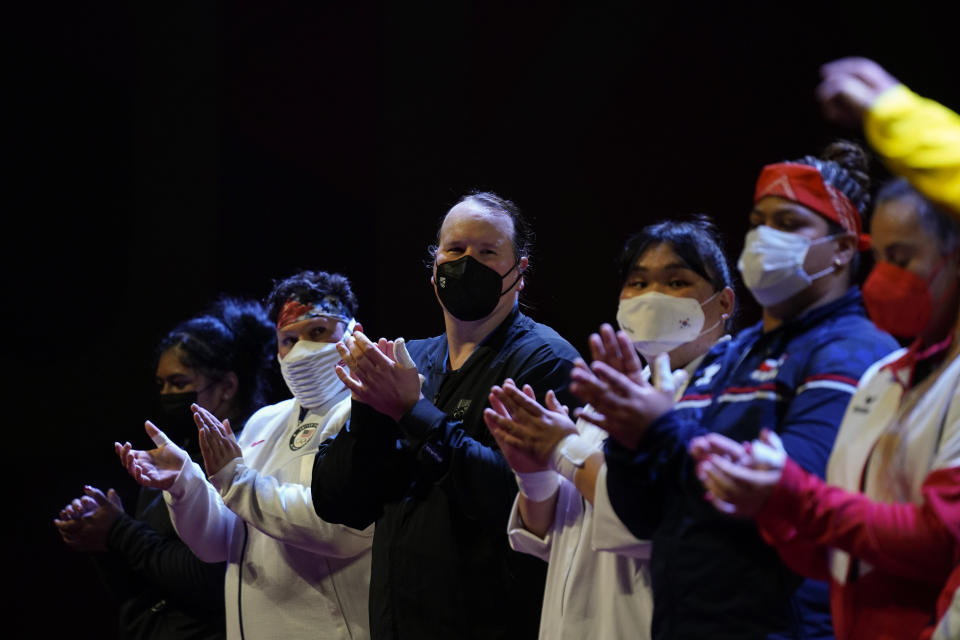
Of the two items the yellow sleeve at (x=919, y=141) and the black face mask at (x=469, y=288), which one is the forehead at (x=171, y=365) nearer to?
the black face mask at (x=469, y=288)

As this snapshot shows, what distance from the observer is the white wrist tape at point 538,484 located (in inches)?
89.4

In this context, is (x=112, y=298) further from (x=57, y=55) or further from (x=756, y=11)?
(x=756, y=11)

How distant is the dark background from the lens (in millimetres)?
4402

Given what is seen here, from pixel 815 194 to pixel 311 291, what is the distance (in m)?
1.95

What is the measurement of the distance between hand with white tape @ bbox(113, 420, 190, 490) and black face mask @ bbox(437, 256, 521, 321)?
1037 mm

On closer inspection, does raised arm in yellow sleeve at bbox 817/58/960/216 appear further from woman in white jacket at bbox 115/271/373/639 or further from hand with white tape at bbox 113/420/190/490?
hand with white tape at bbox 113/420/190/490

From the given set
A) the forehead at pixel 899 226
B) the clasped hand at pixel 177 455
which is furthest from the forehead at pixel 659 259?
the clasped hand at pixel 177 455

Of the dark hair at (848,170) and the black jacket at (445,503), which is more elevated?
the dark hair at (848,170)

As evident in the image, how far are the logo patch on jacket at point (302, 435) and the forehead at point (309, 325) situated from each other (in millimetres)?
328

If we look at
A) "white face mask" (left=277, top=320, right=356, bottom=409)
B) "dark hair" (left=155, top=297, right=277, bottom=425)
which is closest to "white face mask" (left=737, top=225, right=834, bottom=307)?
"white face mask" (left=277, top=320, right=356, bottom=409)

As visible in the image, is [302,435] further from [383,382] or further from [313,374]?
[383,382]

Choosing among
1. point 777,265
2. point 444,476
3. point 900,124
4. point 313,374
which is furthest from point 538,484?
point 313,374

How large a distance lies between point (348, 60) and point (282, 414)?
2.24 metres

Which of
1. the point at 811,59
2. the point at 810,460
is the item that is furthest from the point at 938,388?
the point at 811,59
